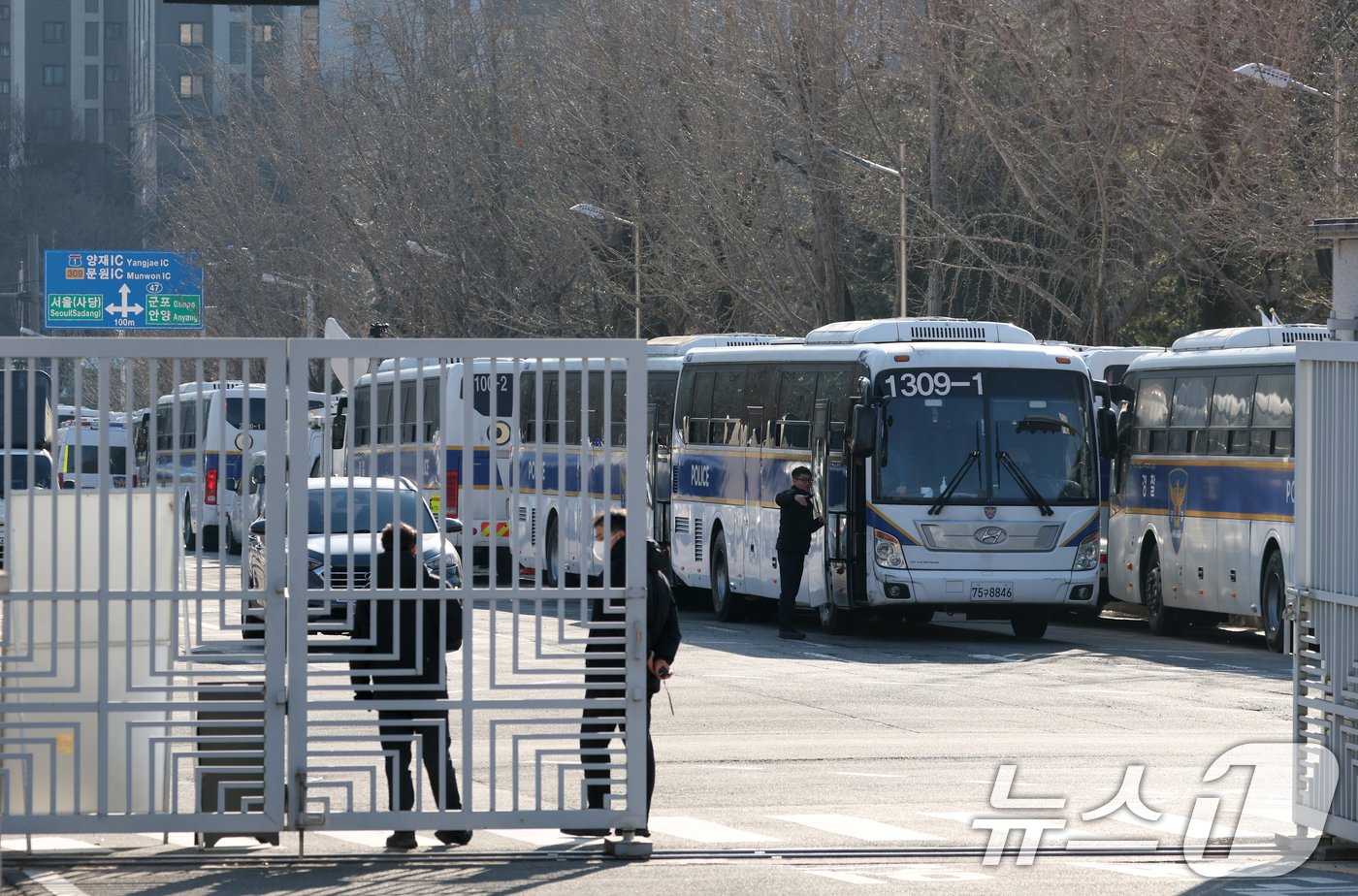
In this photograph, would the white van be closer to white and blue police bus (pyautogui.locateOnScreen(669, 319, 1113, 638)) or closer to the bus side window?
white and blue police bus (pyautogui.locateOnScreen(669, 319, 1113, 638))

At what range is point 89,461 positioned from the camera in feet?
34.7

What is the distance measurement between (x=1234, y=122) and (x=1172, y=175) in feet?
4.28

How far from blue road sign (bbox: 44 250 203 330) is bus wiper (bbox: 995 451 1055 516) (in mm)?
38108

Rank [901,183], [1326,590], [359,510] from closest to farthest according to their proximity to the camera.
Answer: [1326,590], [359,510], [901,183]

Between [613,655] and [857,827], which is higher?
[613,655]

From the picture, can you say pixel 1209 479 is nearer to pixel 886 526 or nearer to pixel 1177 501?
pixel 1177 501

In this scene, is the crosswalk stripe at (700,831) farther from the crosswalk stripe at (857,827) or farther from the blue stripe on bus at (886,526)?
the blue stripe on bus at (886,526)

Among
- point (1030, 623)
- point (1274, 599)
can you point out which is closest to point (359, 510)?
point (1274, 599)

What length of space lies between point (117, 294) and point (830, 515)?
126 feet

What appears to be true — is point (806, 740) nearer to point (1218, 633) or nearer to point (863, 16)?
point (1218, 633)

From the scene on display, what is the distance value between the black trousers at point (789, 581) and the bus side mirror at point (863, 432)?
1.28 metres

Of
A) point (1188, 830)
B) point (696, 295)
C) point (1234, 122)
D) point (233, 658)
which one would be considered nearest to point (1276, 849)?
point (1188, 830)

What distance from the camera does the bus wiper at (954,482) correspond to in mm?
23438

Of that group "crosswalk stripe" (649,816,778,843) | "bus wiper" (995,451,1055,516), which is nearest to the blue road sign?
"bus wiper" (995,451,1055,516)
